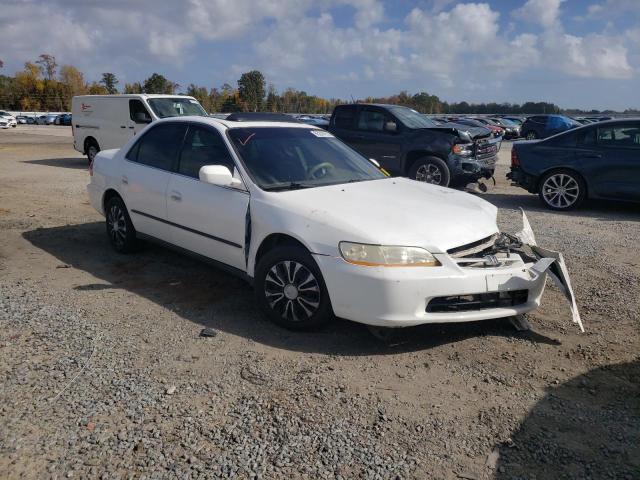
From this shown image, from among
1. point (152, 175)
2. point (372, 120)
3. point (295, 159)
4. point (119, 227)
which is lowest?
point (119, 227)

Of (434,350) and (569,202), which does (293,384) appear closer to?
(434,350)

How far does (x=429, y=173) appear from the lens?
36.3ft

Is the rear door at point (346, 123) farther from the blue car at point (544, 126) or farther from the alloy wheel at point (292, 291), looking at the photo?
the blue car at point (544, 126)

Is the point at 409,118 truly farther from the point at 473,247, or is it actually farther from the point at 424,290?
the point at 424,290

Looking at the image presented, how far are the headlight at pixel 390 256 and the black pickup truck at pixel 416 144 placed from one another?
743 centimetres

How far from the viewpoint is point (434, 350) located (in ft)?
13.2

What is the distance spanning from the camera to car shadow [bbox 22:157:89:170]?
640 inches

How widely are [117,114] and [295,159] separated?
11.3 m

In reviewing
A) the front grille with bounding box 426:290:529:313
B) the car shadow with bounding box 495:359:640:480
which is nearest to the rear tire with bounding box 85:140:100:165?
the front grille with bounding box 426:290:529:313

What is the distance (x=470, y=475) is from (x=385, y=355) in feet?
4.28

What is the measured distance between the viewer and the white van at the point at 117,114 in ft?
47.0

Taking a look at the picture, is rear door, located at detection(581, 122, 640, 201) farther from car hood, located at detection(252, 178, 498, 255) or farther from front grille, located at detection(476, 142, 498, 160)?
car hood, located at detection(252, 178, 498, 255)

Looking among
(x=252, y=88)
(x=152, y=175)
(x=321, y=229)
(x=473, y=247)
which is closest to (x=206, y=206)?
(x=152, y=175)

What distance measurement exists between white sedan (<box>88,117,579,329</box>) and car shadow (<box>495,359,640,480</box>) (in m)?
0.76
